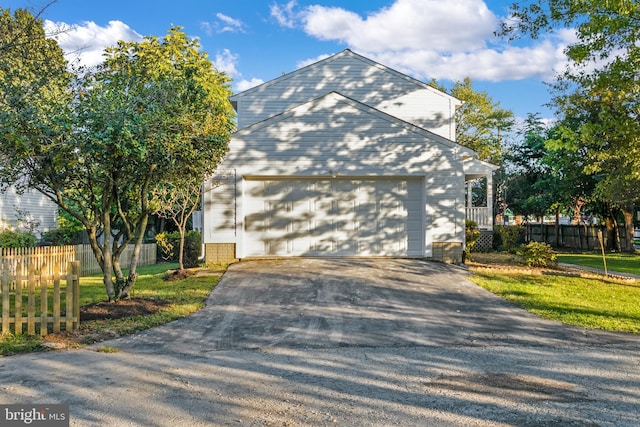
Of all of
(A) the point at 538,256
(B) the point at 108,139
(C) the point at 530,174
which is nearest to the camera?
(B) the point at 108,139

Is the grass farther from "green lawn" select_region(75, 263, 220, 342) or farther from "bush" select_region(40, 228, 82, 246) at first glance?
"bush" select_region(40, 228, 82, 246)

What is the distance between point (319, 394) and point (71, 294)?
14.4 feet

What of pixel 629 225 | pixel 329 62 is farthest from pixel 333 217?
pixel 629 225

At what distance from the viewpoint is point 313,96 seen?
55.9 ft

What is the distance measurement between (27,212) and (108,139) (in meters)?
17.6

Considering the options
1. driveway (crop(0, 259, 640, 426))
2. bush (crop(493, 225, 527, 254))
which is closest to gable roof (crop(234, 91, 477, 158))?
driveway (crop(0, 259, 640, 426))

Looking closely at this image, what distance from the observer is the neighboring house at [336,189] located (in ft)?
43.1

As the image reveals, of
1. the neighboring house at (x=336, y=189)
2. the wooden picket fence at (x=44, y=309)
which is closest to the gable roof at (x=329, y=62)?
the neighboring house at (x=336, y=189)

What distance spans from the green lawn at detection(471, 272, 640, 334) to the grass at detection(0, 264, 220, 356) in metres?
6.35

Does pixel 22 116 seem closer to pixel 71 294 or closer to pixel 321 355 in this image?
pixel 71 294

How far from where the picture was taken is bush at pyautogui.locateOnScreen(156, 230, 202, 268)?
18016 millimetres

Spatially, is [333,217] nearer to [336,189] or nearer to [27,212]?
Answer: [336,189]

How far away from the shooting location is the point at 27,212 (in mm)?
21062

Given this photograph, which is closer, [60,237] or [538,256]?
[538,256]
